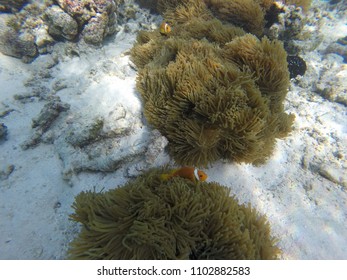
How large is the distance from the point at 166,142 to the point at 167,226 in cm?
130

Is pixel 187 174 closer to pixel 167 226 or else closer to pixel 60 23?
pixel 167 226

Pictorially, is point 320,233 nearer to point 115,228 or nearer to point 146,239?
point 146,239

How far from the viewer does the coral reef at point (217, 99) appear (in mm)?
2975

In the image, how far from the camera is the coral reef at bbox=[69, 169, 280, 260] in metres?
2.15

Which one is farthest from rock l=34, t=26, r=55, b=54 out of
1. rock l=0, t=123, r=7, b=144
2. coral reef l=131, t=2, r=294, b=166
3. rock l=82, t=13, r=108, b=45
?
coral reef l=131, t=2, r=294, b=166

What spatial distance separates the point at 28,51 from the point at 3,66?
0.61 meters

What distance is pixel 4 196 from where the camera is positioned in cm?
300

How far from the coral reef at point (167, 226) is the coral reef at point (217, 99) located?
817mm

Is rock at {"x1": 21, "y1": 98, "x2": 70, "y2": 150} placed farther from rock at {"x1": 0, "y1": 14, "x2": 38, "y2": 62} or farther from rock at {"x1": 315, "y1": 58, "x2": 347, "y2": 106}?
rock at {"x1": 315, "y1": 58, "x2": 347, "y2": 106}

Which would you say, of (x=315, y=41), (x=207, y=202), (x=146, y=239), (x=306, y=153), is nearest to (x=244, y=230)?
(x=207, y=202)

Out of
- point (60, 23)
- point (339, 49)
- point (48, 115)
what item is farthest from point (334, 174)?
point (60, 23)

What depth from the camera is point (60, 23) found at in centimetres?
474

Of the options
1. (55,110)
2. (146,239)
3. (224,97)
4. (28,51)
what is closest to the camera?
(146,239)

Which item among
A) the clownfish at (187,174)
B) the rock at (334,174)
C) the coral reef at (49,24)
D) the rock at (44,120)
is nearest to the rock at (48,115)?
the rock at (44,120)
